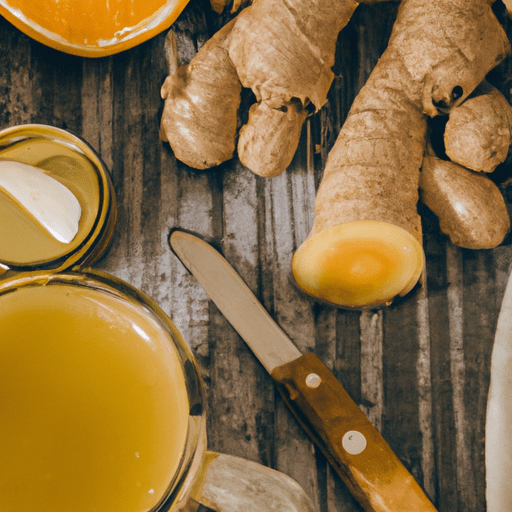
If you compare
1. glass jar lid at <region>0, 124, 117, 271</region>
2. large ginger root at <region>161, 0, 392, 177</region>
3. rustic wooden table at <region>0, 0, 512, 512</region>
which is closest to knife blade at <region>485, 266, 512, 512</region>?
rustic wooden table at <region>0, 0, 512, 512</region>

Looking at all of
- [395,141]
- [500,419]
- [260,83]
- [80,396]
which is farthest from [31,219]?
[500,419]

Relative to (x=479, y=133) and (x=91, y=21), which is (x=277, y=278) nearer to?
(x=479, y=133)

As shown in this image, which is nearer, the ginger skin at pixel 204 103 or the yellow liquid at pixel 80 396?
the yellow liquid at pixel 80 396

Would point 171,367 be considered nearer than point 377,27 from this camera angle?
Yes

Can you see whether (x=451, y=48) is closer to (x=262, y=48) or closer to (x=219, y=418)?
(x=262, y=48)

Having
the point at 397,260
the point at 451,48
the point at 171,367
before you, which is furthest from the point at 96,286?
the point at 451,48

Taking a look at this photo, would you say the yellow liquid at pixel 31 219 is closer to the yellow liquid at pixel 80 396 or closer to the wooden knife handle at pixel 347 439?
the yellow liquid at pixel 80 396

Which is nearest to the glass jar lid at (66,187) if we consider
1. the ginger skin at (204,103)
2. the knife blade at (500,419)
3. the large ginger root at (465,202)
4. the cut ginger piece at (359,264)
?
the ginger skin at (204,103)
